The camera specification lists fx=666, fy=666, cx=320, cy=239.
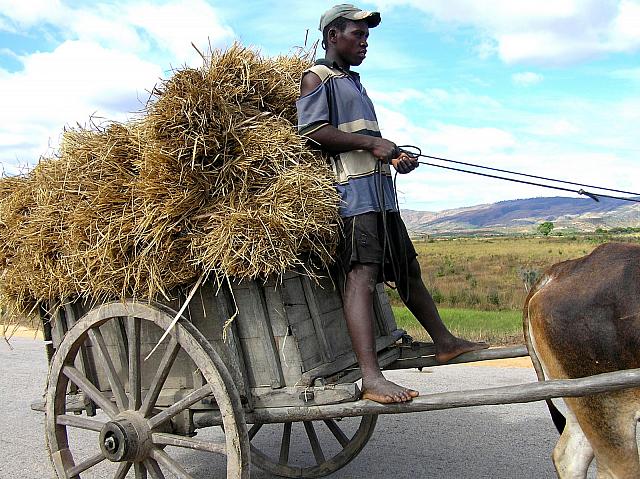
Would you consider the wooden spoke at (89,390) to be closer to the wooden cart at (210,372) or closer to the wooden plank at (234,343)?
the wooden cart at (210,372)

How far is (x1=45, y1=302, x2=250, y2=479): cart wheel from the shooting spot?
11.4ft

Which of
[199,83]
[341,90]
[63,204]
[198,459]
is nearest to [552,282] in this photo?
[341,90]

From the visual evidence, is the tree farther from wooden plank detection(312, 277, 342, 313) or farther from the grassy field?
wooden plank detection(312, 277, 342, 313)

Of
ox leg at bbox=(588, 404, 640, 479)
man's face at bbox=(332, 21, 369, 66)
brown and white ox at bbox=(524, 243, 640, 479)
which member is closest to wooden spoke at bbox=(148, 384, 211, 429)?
brown and white ox at bbox=(524, 243, 640, 479)

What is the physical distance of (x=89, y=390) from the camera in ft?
13.1

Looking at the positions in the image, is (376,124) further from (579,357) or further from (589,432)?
(589,432)

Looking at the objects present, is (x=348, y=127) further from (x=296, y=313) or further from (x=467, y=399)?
(x=467, y=399)

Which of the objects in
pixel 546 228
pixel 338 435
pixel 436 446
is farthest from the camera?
pixel 546 228

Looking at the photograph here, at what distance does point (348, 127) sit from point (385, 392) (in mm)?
1511

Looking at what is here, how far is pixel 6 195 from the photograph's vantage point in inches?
176

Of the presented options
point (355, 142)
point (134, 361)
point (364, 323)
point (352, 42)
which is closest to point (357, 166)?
point (355, 142)

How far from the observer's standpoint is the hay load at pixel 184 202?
342 cm

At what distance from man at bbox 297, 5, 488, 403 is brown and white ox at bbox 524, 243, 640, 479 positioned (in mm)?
869

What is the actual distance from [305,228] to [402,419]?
10.7 ft
